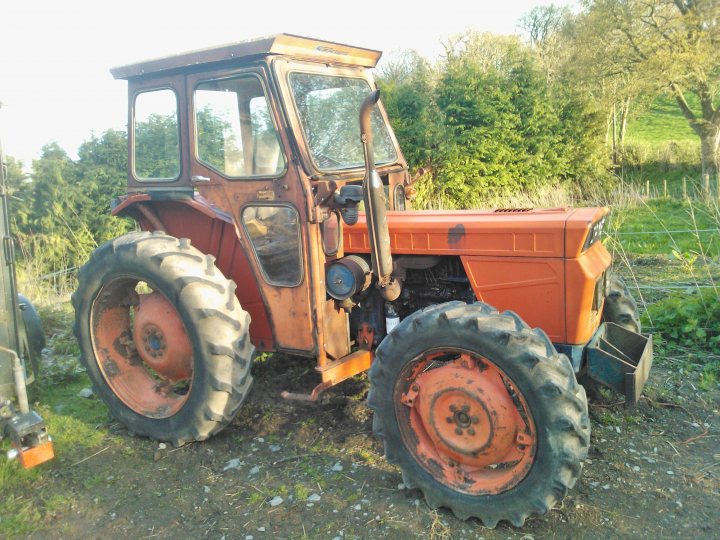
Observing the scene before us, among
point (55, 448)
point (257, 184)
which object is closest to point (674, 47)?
point (257, 184)

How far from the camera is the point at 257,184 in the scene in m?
3.60

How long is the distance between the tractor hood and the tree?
48.9ft

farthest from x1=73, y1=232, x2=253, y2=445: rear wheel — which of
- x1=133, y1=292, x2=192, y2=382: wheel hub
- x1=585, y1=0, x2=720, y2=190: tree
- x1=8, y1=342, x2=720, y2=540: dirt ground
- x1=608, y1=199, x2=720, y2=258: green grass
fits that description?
x1=585, y1=0, x2=720, y2=190: tree

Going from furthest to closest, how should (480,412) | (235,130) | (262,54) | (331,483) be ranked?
(235,130) < (262,54) < (331,483) < (480,412)

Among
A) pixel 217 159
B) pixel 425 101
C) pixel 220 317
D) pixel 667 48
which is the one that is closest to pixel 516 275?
pixel 220 317

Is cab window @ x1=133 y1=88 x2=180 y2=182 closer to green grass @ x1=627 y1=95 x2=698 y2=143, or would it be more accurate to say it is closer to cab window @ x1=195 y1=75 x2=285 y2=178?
cab window @ x1=195 y1=75 x2=285 y2=178

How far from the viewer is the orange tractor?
2.89 m

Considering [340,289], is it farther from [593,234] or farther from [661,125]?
[661,125]

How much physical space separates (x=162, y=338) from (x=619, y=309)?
3.05m

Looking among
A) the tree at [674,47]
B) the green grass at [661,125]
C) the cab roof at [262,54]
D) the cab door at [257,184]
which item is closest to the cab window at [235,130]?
the cab door at [257,184]

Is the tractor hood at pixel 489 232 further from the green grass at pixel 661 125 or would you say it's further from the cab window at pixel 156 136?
the green grass at pixel 661 125

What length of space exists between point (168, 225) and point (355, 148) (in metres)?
1.50

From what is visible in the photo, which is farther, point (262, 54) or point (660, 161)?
point (660, 161)

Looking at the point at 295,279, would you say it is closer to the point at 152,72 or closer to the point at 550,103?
the point at 152,72
